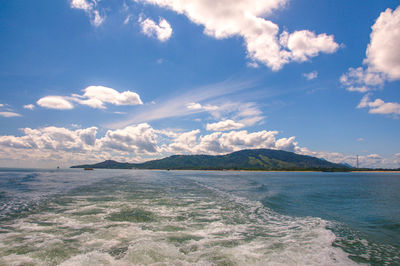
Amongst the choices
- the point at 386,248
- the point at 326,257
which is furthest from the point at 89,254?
the point at 386,248

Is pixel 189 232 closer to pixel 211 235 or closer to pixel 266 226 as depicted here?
pixel 211 235

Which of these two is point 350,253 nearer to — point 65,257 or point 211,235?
point 211,235

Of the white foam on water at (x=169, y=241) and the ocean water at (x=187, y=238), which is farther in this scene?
the ocean water at (x=187, y=238)

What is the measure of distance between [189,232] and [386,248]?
11.1 metres

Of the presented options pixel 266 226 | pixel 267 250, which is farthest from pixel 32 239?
pixel 266 226

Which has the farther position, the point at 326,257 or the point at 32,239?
the point at 32,239

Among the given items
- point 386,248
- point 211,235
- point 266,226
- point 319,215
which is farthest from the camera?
point 319,215

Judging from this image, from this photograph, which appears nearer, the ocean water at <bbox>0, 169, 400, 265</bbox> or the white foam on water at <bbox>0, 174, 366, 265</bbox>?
the white foam on water at <bbox>0, 174, 366, 265</bbox>

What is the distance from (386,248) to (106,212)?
19632 millimetres

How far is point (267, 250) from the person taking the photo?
10.8 meters

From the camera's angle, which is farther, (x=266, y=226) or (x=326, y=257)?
(x=266, y=226)

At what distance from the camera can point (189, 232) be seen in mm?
13312

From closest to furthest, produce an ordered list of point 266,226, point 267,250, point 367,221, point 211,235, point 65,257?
1. point 65,257
2. point 267,250
3. point 211,235
4. point 266,226
5. point 367,221

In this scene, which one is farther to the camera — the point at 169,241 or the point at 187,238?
the point at 187,238
